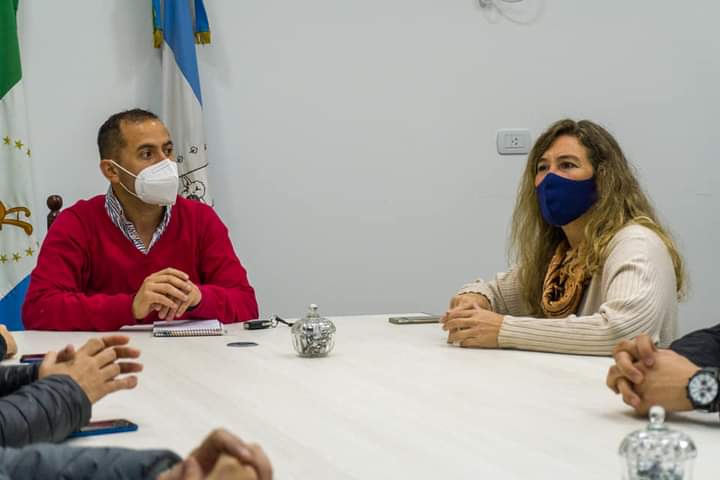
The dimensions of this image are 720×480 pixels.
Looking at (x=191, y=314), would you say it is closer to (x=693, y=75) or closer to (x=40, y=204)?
(x=40, y=204)

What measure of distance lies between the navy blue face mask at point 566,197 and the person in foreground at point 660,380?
3.24 feet

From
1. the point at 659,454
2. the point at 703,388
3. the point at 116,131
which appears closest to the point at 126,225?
the point at 116,131

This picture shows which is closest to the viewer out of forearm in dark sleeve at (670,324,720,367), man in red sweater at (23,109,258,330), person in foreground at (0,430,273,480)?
person in foreground at (0,430,273,480)

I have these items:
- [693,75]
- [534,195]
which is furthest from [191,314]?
[693,75]

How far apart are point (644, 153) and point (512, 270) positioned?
2.06 m

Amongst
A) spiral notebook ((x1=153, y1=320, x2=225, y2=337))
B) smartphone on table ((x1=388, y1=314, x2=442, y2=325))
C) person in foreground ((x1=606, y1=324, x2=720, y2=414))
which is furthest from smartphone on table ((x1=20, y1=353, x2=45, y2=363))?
person in foreground ((x1=606, y1=324, x2=720, y2=414))

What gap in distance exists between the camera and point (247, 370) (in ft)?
6.25

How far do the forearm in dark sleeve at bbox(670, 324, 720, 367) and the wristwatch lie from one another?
0.83 feet

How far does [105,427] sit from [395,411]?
0.45 meters

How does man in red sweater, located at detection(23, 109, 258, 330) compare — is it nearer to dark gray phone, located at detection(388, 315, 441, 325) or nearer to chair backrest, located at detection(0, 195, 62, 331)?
dark gray phone, located at detection(388, 315, 441, 325)

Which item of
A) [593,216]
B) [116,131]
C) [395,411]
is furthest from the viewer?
[116,131]

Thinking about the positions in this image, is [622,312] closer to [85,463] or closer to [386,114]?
[85,463]

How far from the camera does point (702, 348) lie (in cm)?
171

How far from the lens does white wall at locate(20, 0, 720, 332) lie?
12.7ft
